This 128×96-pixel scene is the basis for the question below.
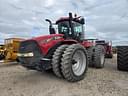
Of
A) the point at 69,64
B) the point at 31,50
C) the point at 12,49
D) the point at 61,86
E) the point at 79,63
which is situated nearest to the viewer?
the point at 61,86

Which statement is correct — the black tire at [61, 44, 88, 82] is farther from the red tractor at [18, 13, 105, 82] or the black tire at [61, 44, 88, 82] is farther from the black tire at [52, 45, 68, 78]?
the black tire at [52, 45, 68, 78]

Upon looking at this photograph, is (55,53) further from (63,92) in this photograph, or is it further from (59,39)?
(63,92)

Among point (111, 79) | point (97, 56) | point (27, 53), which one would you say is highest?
point (27, 53)

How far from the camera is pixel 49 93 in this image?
4.96m

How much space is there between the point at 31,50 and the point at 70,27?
2330 millimetres

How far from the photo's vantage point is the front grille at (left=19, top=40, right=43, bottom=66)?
5.68 m

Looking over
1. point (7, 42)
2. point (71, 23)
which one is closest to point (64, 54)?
point (71, 23)

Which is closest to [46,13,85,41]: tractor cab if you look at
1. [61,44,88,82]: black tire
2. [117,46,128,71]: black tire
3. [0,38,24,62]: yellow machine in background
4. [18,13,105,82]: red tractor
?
[18,13,105,82]: red tractor

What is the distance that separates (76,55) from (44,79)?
138 centimetres

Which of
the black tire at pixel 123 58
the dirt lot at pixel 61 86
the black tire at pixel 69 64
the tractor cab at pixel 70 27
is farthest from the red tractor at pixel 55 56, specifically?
the black tire at pixel 123 58

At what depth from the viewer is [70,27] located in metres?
7.51

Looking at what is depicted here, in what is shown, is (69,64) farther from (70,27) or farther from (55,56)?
(70,27)

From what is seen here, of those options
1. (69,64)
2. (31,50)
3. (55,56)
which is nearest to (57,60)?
(55,56)

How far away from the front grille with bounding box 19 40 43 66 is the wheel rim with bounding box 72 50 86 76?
4.21 feet
